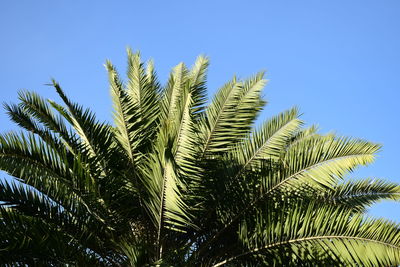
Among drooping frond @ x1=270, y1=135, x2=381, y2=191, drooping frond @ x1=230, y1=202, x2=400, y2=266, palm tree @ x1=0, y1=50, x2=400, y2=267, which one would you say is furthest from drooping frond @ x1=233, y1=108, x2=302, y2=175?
drooping frond @ x1=230, y1=202, x2=400, y2=266

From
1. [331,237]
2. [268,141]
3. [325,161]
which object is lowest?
[331,237]

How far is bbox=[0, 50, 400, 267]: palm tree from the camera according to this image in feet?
20.5

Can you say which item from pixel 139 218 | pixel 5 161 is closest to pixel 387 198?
pixel 139 218

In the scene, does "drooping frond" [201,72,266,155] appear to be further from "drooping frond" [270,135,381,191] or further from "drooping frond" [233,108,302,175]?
"drooping frond" [270,135,381,191]

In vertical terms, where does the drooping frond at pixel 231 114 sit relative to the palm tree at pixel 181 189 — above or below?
above

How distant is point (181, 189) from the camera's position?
6551 millimetres

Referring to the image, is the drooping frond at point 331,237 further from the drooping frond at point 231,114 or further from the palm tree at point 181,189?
the drooping frond at point 231,114

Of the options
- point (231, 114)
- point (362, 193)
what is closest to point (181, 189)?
point (231, 114)

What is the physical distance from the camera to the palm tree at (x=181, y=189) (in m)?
6.24

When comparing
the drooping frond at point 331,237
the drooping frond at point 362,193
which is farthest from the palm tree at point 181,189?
the drooping frond at point 362,193

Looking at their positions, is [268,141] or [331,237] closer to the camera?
[331,237]

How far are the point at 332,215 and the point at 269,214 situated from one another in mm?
752

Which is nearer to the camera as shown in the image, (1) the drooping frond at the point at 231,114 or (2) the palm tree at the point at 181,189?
(2) the palm tree at the point at 181,189

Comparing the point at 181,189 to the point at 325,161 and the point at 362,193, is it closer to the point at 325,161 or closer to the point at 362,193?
the point at 325,161
